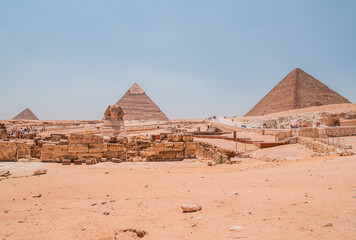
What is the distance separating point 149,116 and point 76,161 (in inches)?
3558

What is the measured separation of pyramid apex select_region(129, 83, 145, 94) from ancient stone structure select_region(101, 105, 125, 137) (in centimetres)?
9488

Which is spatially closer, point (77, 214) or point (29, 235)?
point (29, 235)

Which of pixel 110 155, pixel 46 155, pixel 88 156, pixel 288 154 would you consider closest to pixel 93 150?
pixel 88 156

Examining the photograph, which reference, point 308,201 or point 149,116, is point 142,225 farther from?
point 149,116

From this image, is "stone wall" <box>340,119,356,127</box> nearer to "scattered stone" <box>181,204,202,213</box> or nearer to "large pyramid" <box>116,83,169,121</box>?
"scattered stone" <box>181,204,202,213</box>

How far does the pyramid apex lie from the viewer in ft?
355

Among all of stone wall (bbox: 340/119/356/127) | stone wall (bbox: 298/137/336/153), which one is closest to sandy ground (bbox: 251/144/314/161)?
stone wall (bbox: 298/137/336/153)

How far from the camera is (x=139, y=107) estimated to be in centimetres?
9969

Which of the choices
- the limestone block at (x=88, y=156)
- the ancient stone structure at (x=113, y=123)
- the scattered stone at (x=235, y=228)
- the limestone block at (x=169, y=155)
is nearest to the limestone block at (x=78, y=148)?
the limestone block at (x=88, y=156)

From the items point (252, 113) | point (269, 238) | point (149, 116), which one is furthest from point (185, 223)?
point (149, 116)

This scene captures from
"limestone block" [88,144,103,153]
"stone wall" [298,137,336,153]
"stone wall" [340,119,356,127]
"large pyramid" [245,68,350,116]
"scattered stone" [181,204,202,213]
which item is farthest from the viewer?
"large pyramid" [245,68,350,116]

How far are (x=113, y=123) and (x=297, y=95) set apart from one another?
224 feet

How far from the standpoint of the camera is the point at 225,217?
2.57 meters

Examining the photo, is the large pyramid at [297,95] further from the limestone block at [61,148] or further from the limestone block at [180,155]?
the limestone block at [61,148]
